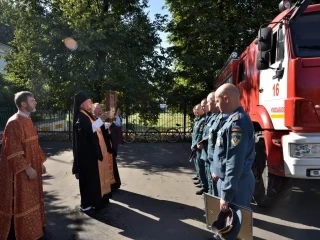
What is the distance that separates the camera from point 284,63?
457cm

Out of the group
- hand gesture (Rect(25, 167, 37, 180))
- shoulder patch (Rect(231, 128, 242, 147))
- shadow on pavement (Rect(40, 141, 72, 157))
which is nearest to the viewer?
shoulder patch (Rect(231, 128, 242, 147))

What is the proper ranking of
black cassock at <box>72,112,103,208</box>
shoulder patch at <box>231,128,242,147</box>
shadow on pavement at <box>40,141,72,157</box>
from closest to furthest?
shoulder patch at <box>231,128,242,147</box> < black cassock at <box>72,112,103,208</box> < shadow on pavement at <box>40,141,72,157</box>

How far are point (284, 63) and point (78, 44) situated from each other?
11.4 meters

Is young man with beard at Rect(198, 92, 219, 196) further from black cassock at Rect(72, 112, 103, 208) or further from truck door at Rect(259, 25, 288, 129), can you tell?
black cassock at Rect(72, 112, 103, 208)

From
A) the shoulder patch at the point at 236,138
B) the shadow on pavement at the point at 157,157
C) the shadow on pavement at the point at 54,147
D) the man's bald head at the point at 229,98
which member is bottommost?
the shadow on pavement at the point at 157,157

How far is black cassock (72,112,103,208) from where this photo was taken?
17.3 ft

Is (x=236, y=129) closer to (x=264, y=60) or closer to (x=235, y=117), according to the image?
(x=235, y=117)

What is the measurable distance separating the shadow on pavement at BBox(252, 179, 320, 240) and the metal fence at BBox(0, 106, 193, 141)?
9716 millimetres

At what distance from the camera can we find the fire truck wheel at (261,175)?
515 cm

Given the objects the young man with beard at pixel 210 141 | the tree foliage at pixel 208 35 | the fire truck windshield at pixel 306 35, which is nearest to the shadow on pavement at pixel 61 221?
the young man with beard at pixel 210 141

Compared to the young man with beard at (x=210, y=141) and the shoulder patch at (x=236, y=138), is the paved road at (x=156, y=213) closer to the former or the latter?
the young man with beard at (x=210, y=141)

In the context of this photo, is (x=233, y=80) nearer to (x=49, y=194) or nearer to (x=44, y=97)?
(x=49, y=194)

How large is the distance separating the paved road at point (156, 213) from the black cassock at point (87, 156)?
15.5 inches

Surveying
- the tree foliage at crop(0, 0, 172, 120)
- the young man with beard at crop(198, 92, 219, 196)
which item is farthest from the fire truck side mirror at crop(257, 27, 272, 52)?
the tree foliage at crop(0, 0, 172, 120)
